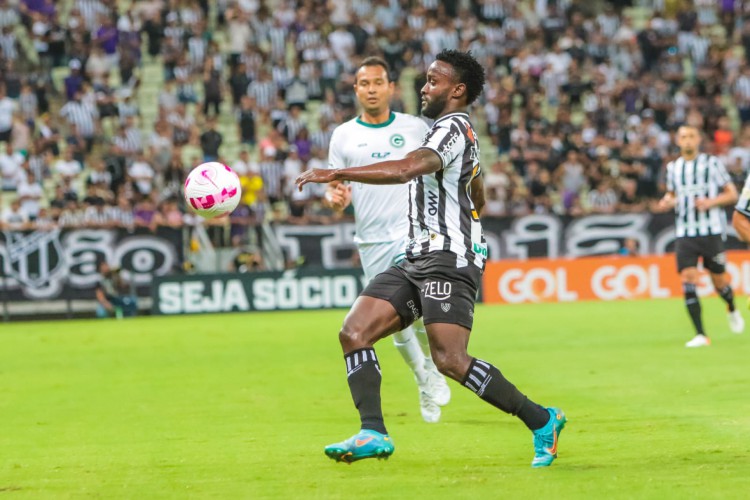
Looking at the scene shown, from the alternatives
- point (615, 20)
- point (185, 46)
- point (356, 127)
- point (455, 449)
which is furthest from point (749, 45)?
point (455, 449)

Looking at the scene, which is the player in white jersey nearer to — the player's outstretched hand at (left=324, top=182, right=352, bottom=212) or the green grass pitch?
the green grass pitch

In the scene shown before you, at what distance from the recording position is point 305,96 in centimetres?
2753

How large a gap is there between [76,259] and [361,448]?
→ 1701 centimetres

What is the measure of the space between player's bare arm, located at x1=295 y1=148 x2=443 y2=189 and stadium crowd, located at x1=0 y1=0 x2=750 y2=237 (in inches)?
660

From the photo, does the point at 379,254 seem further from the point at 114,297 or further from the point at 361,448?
the point at 114,297

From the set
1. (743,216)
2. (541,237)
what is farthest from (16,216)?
(743,216)

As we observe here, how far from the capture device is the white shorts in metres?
9.40

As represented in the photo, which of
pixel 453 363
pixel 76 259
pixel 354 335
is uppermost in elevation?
pixel 354 335

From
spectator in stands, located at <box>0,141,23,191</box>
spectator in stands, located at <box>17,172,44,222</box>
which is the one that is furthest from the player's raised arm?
spectator in stands, located at <box>0,141,23,191</box>

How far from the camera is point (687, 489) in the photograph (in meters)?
6.11

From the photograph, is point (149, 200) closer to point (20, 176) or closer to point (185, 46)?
point (20, 176)

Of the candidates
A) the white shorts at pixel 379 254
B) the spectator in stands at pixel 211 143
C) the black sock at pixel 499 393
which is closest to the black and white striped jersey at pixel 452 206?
the black sock at pixel 499 393

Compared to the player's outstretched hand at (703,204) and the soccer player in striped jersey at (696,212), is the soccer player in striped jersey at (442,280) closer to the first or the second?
the player's outstretched hand at (703,204)

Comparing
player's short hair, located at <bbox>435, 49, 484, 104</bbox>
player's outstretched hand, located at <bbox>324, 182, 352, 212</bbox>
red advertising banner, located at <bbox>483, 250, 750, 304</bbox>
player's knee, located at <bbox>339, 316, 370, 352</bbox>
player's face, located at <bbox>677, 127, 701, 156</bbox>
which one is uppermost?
player's short hair, located at <bbox>435, 49, 484, 104</bbox>
